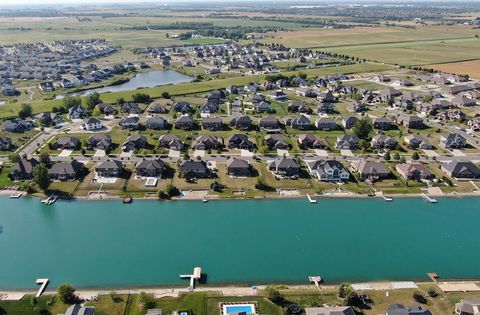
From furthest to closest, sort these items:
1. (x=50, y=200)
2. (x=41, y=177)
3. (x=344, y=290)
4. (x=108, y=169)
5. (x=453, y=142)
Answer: (x=453, y=142) < (x=108, y=169) < (x=41, y=177) < (x=50, y=200) < (x=344, y=290)

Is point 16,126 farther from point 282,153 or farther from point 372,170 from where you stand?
point 372,170

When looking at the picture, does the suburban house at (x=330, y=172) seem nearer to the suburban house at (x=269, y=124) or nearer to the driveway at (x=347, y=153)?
the driveway at (x=347, y=153)

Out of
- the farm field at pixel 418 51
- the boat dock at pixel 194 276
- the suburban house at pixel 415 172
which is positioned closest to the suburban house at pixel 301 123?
the suburban house at pixel 415 172

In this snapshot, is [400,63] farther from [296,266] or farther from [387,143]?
[296,266]

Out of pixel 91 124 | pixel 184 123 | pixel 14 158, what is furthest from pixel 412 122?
pixel 14 158

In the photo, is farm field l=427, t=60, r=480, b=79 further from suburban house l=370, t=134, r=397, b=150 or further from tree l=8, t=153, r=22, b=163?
tree l=8, t=153, r=22, b=163

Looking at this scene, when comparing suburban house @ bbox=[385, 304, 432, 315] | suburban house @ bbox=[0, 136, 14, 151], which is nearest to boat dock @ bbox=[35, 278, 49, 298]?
suburban house @ bbox=[385, 304, 432, 315]
